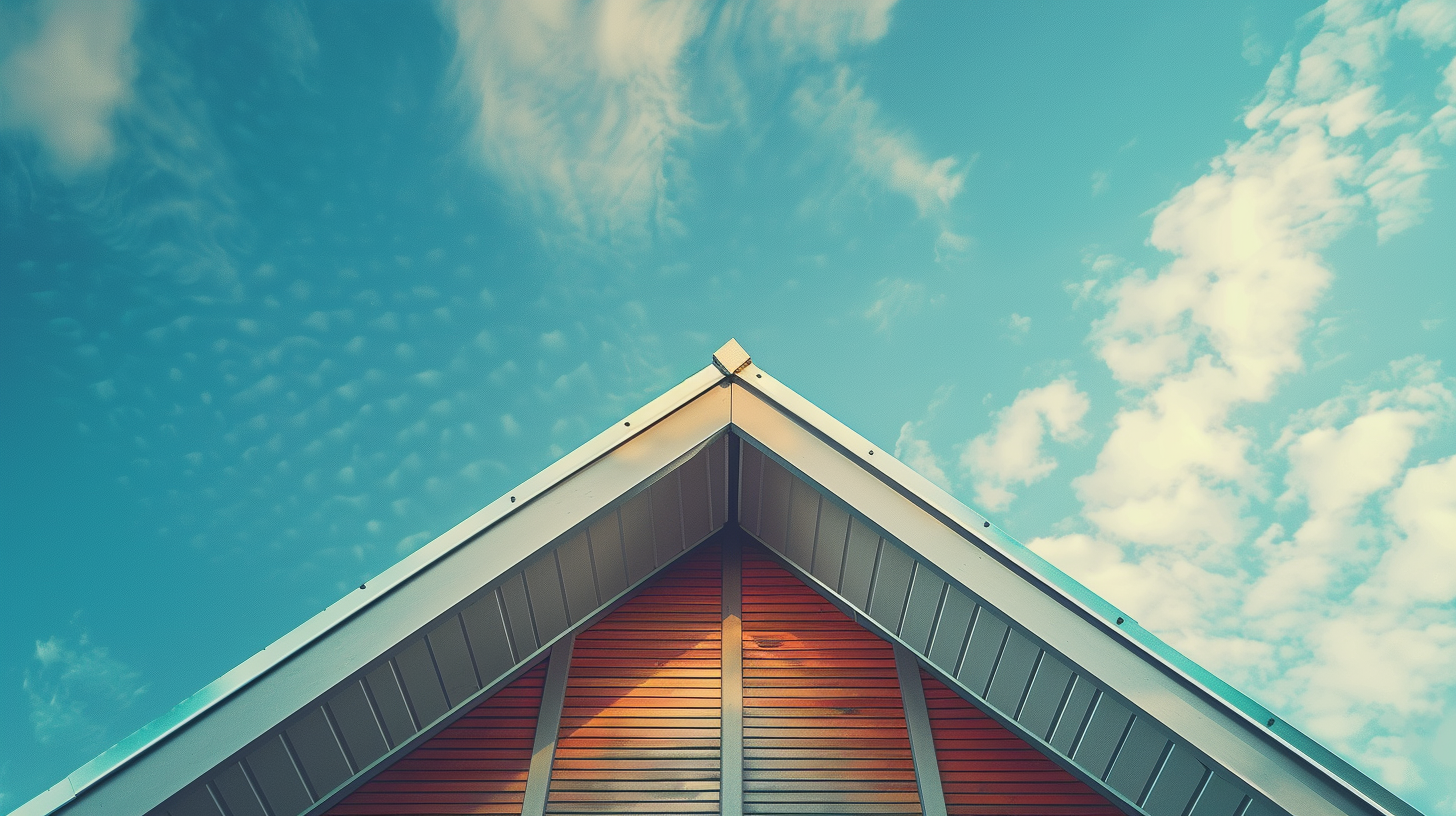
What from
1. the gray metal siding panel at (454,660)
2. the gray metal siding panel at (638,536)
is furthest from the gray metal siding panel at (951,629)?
the gray metal siding panel at (454,660)

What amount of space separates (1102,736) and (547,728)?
9.46ft

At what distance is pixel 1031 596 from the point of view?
3.48 metres

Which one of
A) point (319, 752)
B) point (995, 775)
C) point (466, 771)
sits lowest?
point (995, 775)

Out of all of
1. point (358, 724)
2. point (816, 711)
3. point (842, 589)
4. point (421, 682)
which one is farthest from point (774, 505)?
point (358, 724)

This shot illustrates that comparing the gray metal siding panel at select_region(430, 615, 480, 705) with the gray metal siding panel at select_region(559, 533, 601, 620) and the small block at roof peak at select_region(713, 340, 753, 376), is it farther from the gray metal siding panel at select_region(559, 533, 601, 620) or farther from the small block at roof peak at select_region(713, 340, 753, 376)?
the small block at roof peak at select_region(713, 340, 753, 376)

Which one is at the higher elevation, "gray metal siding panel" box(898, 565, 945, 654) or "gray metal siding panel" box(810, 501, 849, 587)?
"gray metal siding panel" box(810, 501, 849, 587)

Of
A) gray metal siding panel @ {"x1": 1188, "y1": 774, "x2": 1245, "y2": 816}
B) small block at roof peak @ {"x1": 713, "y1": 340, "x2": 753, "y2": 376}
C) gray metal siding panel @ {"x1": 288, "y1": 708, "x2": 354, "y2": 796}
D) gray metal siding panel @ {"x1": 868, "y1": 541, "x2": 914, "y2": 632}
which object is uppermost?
small block at roof peak @ {"x1": 713, "y1": 340, "x2": 753, "y2": 376}

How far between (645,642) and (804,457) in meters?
1.61

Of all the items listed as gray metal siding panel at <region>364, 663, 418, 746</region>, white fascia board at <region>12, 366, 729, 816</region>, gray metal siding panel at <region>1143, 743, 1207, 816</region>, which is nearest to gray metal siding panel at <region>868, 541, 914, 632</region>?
white fascia board at <region>12, 366, 729, 816</region>

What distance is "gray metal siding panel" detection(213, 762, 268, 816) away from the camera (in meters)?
3.18

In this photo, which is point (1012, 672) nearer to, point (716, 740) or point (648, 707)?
point (716, 740)

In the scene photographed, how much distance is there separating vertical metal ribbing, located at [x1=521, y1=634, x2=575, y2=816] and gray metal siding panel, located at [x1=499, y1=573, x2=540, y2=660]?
0.66 ft

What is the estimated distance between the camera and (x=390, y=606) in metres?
3.44

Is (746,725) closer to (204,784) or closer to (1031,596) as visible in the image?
(1031,596)
